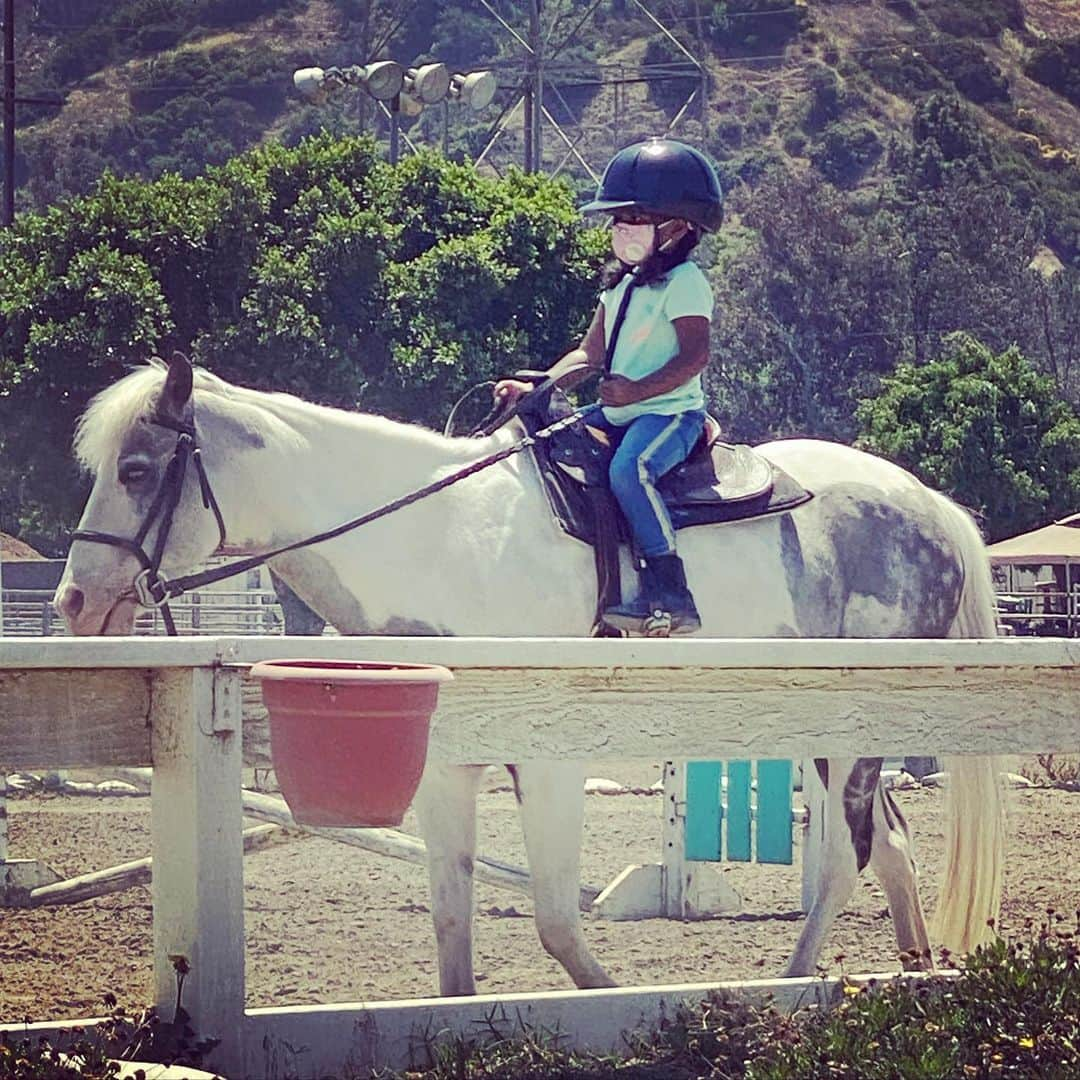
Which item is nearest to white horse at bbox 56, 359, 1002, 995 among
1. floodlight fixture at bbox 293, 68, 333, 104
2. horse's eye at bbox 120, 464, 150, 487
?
horse's eye at bbox 120, 464, 150, 487

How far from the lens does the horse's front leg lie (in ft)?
16.3

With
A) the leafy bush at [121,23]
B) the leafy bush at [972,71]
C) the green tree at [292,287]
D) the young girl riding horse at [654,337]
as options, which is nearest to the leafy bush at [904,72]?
the leafy bush at [972,71]

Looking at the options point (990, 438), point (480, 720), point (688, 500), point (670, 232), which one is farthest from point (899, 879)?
point (990, 438)

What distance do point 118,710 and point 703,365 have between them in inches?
106

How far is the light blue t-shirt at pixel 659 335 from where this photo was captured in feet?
18.6

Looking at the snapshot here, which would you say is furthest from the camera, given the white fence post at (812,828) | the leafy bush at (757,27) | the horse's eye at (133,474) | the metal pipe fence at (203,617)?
the leafy bush at (757,27)


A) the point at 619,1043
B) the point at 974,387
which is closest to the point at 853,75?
the point at 974,387

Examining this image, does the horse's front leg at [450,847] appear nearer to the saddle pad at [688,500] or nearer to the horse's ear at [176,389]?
the saddle pad at [688,500]

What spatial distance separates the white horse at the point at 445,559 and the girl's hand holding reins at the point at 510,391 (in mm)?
252

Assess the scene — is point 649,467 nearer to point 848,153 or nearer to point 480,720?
point 480,720

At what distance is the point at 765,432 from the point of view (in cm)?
5666

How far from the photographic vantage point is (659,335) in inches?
226

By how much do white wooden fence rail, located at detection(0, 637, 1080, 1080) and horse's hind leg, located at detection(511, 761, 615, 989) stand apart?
111 centimetres

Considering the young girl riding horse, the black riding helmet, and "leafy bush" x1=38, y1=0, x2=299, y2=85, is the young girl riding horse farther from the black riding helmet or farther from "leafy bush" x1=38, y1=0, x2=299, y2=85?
"leafy bush" x1=38, y1=0, x2=299, y2=85
